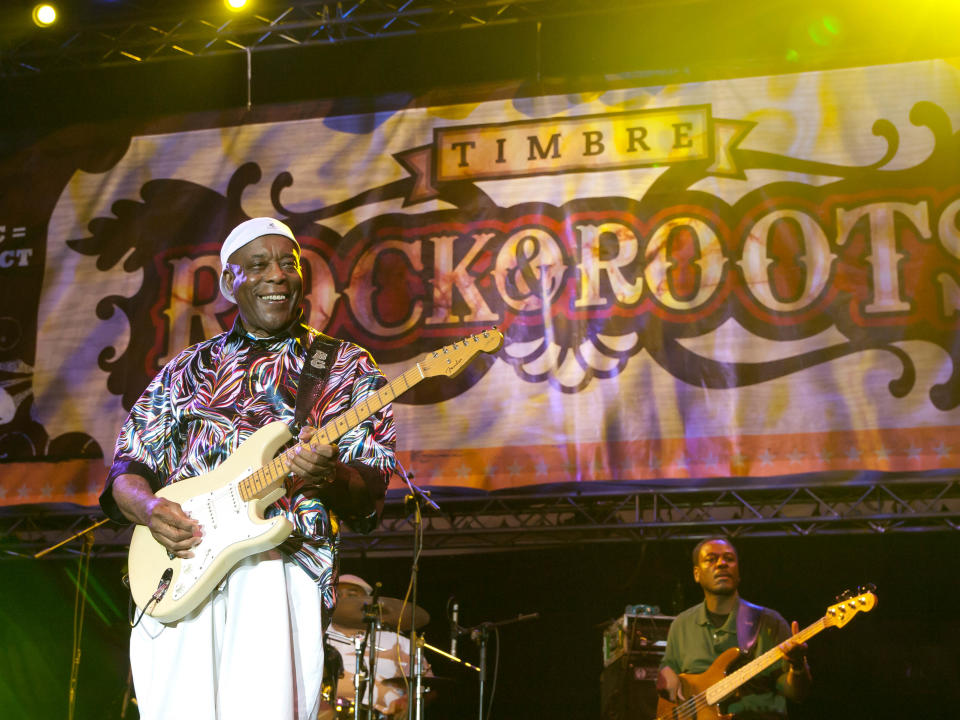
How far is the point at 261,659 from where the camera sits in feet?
8.05

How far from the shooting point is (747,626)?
611 cm

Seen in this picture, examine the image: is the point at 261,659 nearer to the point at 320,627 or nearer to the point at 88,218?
the point at 320,627

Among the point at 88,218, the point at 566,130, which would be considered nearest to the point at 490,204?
the point at 566,130

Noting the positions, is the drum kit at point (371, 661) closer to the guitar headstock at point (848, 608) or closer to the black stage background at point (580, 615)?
the black stage background at point (580, 615)

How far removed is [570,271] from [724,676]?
2.43 metres

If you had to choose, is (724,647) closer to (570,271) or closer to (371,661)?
(371,661)

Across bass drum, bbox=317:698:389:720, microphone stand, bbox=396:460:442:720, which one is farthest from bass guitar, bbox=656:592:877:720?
bass drum, bbox=317:698:389:720

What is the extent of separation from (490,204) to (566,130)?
63 cm

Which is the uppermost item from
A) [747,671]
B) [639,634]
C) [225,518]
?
[225,518]

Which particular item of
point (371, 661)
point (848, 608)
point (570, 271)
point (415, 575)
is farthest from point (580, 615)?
point (570, 271)

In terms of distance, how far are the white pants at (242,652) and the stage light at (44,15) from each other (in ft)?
16.9

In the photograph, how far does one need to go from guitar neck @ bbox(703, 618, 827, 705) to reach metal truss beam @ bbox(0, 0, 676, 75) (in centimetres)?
368

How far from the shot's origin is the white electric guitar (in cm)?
252

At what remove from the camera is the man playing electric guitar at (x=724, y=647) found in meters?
5.75
